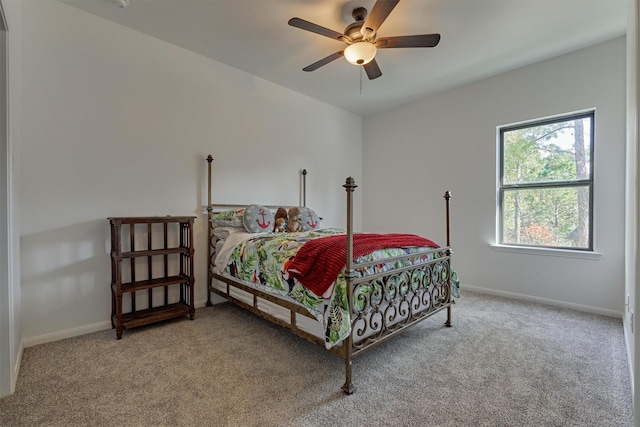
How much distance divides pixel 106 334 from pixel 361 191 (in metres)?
4.03

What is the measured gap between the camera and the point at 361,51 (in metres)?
2.22

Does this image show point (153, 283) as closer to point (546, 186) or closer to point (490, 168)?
point (490, 168)

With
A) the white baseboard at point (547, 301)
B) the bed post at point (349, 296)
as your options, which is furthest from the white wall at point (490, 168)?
the bed post at point (349, 296)

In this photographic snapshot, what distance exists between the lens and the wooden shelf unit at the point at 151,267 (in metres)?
2.34

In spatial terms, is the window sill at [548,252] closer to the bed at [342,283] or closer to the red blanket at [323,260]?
the bed at [342,283]

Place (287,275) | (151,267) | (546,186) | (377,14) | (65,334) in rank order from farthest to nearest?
(546,186)
(151,267)
(65,334)
(287,275)
(377,14)

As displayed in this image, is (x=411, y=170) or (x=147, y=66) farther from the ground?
(x=147, y=66)

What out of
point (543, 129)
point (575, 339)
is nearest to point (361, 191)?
point (543, 129)

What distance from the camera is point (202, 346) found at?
7.18 ft

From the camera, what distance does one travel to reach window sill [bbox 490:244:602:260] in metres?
2.94

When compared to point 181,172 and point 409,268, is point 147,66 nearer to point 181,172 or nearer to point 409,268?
point 181,172

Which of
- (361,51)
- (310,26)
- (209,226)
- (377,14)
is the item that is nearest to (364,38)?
(361,51)

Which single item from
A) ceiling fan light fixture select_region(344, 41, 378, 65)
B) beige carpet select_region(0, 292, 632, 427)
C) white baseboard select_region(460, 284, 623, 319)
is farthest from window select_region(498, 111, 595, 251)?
ceiling fan light fixture select_region(344, 41, 378, 65)

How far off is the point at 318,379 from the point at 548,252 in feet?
9.87
